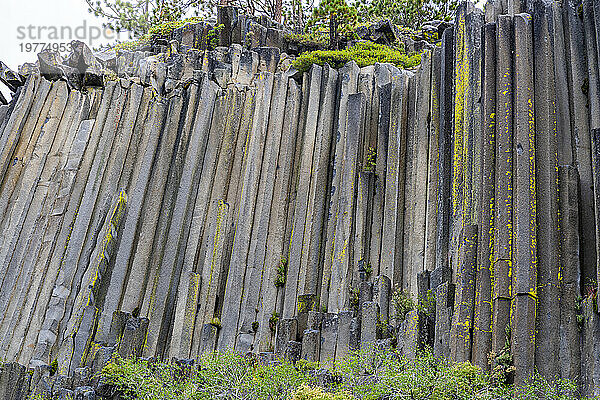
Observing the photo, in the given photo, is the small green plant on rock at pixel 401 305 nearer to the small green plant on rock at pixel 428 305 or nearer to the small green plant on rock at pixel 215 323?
the small green plant on rock at pixel 428 305

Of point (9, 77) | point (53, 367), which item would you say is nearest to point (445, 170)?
point (53, 367)

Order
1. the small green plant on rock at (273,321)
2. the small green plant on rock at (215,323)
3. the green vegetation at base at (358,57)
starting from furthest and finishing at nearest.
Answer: the green vegetation at base at (358,57), the small green plant on rock at (215,323), the small green plant on rock at (273,321)

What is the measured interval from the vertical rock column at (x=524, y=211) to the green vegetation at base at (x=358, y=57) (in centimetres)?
629

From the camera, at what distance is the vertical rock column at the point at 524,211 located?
806 cm

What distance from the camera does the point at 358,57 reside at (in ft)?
53.2

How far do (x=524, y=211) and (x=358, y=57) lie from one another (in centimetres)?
822

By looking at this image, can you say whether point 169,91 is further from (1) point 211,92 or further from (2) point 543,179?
(2) point 543,179

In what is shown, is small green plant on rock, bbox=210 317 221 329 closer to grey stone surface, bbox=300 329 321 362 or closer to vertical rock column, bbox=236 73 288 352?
vertical rock column, bbox=236 73 288 352

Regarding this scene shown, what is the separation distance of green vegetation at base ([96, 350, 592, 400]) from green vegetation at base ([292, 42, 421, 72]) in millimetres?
7103

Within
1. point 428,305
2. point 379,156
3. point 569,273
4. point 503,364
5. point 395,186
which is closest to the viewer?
point 503,364

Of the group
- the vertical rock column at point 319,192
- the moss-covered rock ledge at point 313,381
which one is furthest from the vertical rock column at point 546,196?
the vertical rock column at point 319,192

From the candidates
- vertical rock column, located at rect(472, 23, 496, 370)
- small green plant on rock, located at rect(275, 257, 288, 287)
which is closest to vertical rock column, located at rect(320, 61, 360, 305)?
small green plant on rock, located at rect(275, 257, 288, 287)

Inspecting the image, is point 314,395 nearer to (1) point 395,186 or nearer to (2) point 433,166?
(2) point 433,166

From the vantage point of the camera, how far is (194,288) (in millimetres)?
12719
